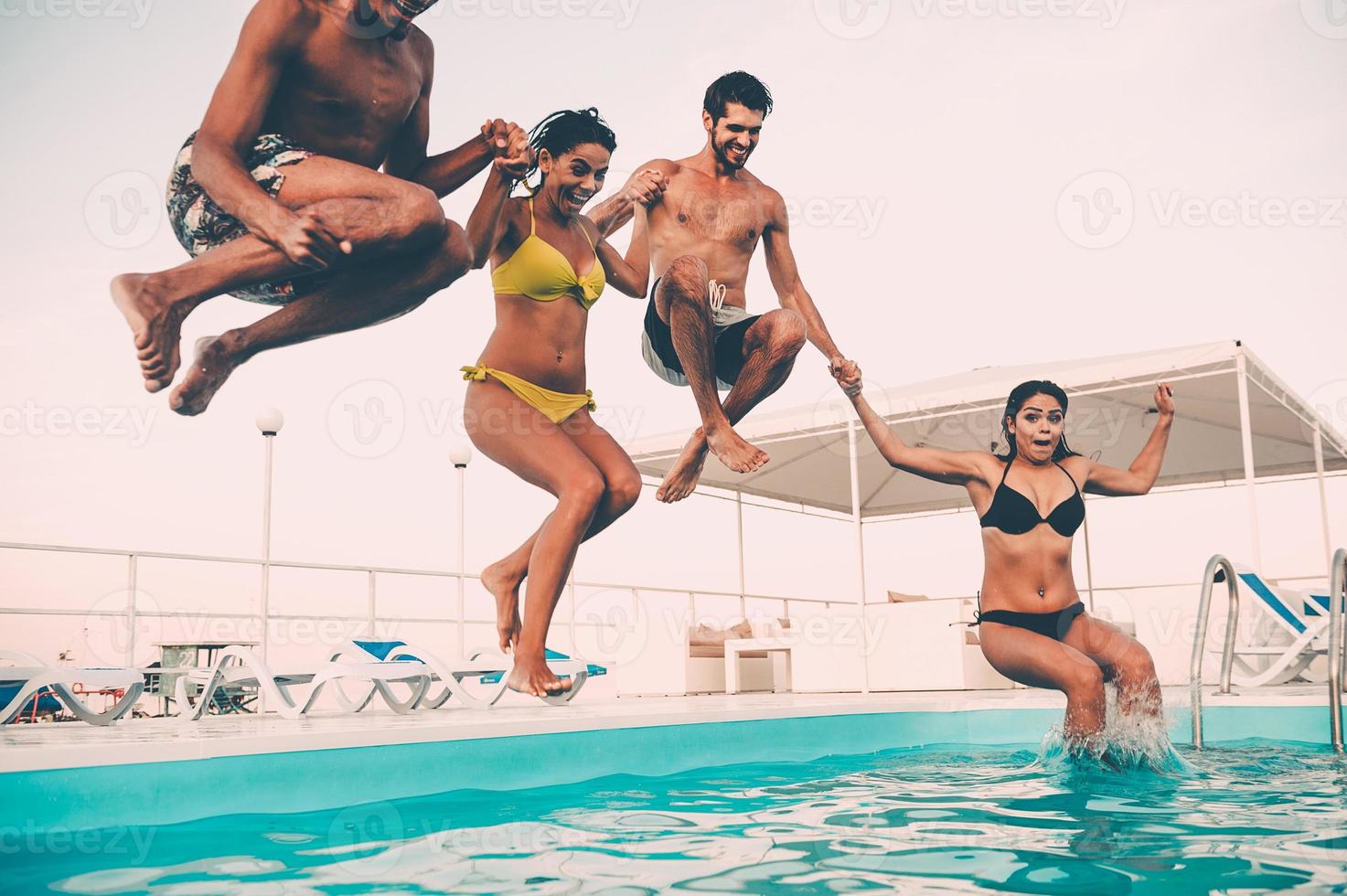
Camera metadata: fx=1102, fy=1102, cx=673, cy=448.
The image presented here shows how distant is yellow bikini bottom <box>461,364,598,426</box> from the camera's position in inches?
141

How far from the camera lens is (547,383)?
3.64m

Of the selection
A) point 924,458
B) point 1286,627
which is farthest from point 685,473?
point 1286,627

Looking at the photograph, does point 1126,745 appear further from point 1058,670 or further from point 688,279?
point 688,279

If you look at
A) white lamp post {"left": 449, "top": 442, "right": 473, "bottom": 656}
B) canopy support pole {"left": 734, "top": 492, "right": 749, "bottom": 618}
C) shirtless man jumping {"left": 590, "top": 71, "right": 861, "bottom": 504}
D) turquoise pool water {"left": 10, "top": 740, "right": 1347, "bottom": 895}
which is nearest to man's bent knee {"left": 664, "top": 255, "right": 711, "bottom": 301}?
shirtless man jumping {"left": 590, "top": 71, "right": 861, "bottom": 504}

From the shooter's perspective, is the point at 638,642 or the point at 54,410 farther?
the point at 638,642

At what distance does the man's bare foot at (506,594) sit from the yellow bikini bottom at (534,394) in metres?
0.54

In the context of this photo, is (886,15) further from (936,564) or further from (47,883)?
(936,564)

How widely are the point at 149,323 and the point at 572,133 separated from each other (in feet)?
5.94

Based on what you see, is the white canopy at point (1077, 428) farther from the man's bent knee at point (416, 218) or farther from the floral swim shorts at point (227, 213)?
the floral swim shorts at point (227, 213)

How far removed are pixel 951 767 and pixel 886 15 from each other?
3216mm

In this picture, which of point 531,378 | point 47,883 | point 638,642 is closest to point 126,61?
point 531,378

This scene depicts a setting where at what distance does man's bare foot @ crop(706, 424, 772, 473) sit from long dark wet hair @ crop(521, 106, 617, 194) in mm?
1012

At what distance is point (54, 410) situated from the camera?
2.68 m

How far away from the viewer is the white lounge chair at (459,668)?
7156 millimetres
